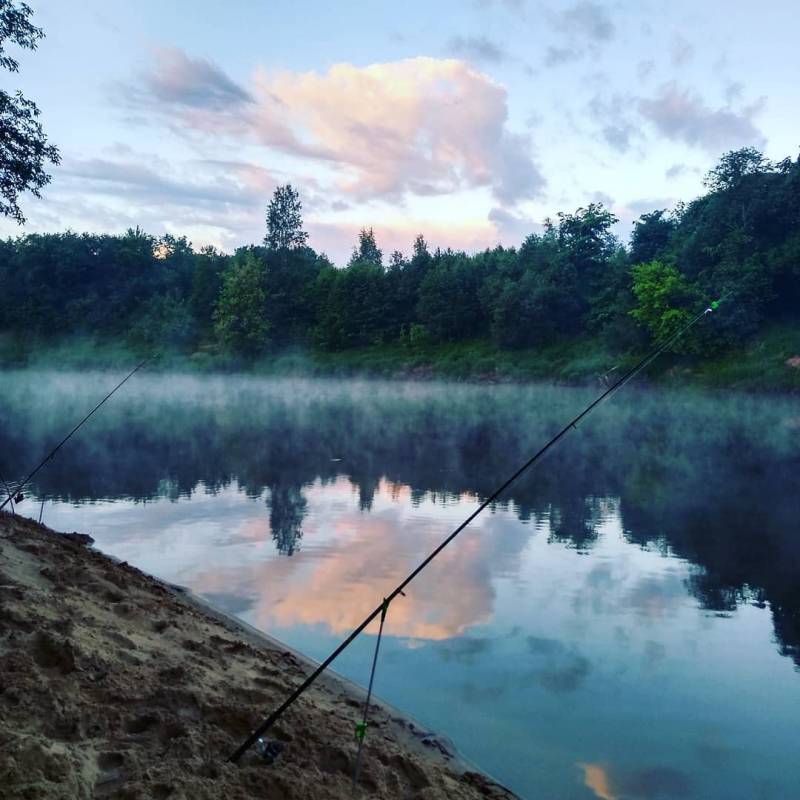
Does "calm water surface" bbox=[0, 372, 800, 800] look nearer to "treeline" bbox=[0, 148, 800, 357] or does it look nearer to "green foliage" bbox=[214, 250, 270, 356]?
"treeline" bbox=[0, 148, 800, 357]

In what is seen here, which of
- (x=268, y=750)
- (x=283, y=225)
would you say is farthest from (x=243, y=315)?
(x=268, y=750)

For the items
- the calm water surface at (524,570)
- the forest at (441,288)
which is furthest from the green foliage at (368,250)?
the calm water surface at (524,570)

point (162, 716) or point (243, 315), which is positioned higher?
point (243, 315)

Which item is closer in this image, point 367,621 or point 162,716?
point 367,621

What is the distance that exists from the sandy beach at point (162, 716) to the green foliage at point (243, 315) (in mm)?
70180

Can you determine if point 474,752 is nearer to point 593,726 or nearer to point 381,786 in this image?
point 593,726

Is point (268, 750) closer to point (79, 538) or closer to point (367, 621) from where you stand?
point (367, 621)

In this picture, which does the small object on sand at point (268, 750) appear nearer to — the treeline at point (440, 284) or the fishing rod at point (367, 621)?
the fishing rod at point (367, 621)

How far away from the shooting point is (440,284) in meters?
70.4

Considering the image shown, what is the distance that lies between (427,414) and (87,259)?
63.0 meters

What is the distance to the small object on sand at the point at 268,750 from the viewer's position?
4.68 m

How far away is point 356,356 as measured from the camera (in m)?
71.8

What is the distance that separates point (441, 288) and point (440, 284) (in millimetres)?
547

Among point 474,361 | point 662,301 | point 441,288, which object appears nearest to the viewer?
point 662,301
